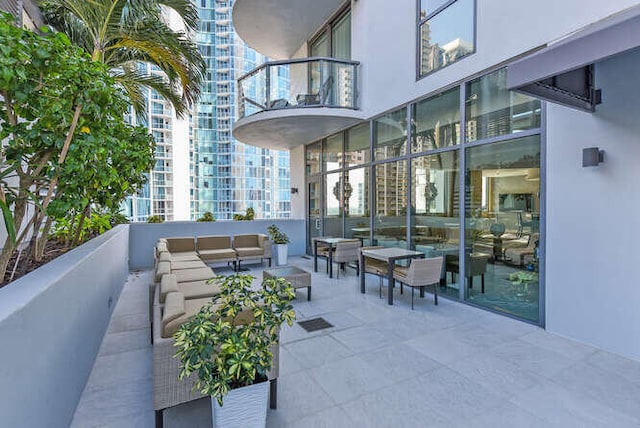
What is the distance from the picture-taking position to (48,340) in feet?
6.14

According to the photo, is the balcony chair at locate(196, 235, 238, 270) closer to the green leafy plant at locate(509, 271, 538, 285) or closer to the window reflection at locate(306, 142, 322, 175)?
the window reflection at locate(306, 142, 322, 175)

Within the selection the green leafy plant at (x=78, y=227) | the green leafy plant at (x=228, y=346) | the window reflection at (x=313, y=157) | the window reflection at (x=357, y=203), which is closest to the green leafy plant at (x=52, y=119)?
the green leafy plant at (x=228, y=346)

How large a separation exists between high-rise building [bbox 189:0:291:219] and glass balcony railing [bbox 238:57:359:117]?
14637 mm

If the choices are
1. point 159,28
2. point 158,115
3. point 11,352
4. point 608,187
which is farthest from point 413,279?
point 158,115

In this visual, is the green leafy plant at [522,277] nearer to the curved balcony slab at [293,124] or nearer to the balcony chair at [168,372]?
the balcony chair at [168,372]

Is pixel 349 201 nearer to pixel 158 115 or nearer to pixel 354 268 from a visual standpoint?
pixel 354 268

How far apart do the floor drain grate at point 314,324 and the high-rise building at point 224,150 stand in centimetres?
1792

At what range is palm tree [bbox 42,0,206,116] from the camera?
4324mm

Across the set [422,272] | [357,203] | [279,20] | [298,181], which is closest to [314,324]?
[422,272]

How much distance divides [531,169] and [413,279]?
87.0 inches

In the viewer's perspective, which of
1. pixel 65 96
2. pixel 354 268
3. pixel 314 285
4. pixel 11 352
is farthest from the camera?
pixel 354 268

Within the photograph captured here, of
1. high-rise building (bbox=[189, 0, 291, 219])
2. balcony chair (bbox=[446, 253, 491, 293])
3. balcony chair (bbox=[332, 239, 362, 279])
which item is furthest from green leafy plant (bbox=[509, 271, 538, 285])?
high-rise building (bbox=[189, 0, 291, 219])

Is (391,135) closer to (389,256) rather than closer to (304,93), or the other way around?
(304,93)

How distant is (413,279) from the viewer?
473 centimetres
